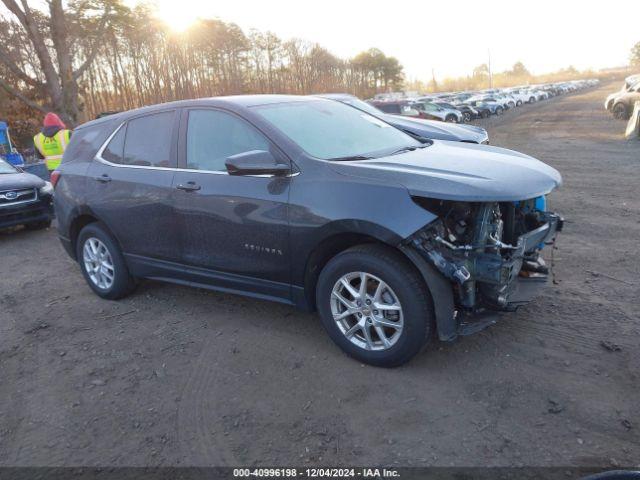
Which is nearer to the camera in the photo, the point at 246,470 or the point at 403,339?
the point at 246,470

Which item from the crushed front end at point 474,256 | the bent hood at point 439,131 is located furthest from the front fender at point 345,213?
the bent hood at point 439,131

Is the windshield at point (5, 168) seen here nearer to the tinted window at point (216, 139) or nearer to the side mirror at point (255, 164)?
the tinted window at point (216, 139)

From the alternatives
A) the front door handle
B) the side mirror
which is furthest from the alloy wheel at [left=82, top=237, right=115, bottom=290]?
the side mirror

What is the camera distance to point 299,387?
10.8 feet

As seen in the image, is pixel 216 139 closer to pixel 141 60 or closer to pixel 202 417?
pixel 202 417

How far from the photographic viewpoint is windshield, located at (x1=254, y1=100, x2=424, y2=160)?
3740mm

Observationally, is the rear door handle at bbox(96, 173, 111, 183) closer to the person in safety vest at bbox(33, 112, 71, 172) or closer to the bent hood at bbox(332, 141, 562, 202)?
the bent hood at bbox(332, 141, 562, 202)

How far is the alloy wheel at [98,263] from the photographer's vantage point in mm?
4906

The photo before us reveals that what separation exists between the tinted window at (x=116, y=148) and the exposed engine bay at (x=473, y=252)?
288 cm

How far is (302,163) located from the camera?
350 centimetres

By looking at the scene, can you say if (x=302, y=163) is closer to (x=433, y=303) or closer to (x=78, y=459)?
(x=433, y=303)

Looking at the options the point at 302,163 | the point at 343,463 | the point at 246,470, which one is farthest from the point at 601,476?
the point at 302,163

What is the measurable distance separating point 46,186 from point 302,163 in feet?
21.7

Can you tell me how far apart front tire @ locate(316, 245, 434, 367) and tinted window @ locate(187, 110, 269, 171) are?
108cm
